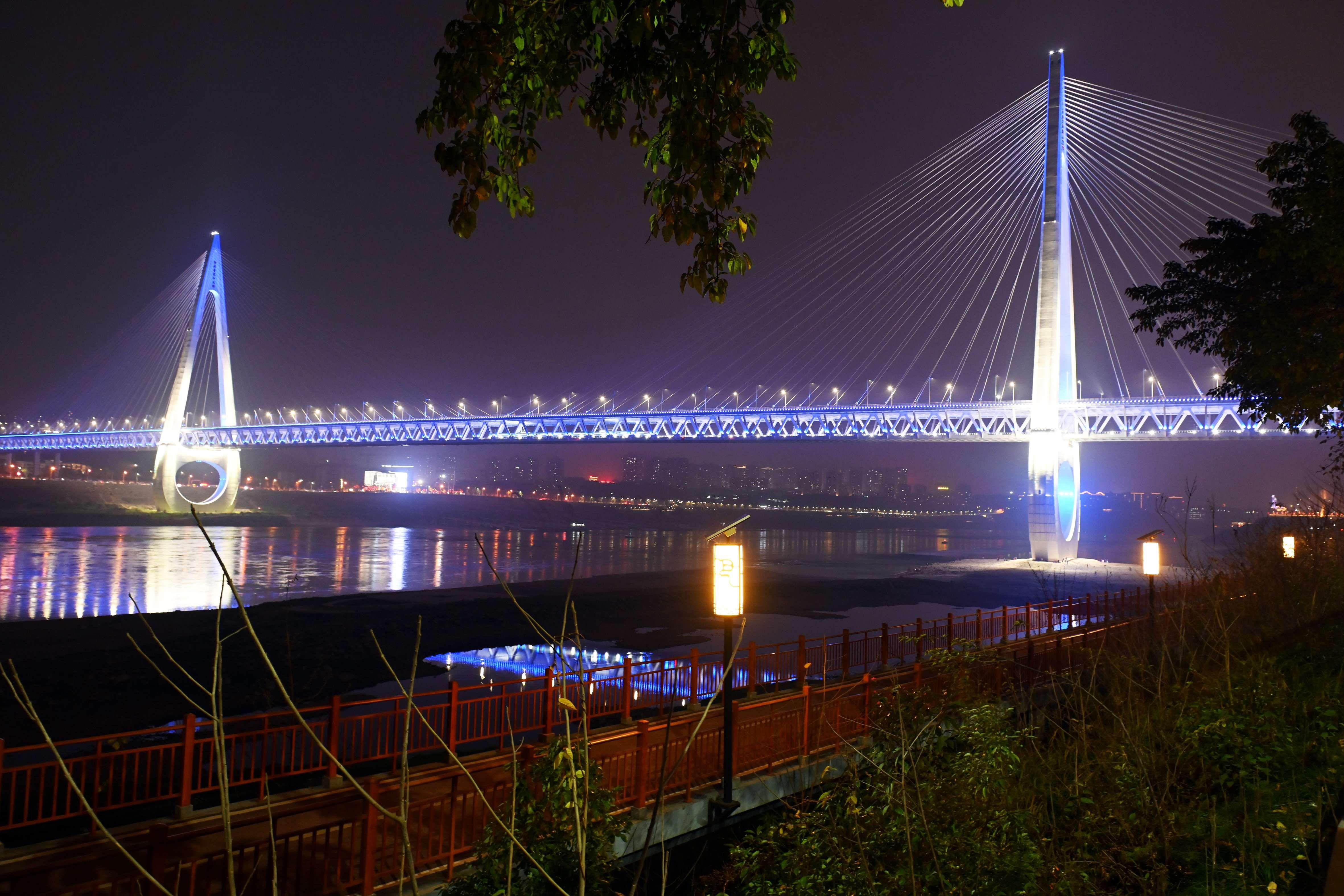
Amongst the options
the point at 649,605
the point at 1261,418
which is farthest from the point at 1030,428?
the point at 1261,418

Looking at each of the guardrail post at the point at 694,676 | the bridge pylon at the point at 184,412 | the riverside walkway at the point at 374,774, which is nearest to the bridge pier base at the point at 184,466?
the bridge pylon at the point at 184,412

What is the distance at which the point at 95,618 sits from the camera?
20359mm

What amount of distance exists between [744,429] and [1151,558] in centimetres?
5597

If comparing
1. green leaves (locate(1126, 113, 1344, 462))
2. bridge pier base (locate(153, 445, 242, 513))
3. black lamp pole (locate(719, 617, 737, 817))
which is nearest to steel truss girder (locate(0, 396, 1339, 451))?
bridge pier base (locate(153, 445, 242, 513))

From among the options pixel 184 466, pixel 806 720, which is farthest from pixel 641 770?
pixel 184 466

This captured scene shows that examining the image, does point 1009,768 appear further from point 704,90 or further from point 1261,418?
point 1261,418

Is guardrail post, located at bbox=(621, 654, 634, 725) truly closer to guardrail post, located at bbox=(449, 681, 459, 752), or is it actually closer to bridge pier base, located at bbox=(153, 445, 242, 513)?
guardrail post, located at bbox=(449, 681, 459, 752)

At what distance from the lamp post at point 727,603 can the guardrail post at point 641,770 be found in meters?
0.64

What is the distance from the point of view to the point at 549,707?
330 inches

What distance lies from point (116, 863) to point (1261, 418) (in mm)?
15584

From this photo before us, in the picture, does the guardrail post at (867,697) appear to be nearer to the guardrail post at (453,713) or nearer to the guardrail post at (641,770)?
the guardrail post at (641,770)

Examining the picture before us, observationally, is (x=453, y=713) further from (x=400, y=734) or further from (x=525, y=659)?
(x=525, y=659)

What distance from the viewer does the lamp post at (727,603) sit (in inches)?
272

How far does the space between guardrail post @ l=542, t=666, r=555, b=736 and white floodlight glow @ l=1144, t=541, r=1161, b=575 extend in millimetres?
9603
